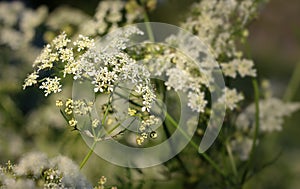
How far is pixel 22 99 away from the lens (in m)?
2.00

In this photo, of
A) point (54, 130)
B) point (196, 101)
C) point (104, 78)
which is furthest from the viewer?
point (54, 130)

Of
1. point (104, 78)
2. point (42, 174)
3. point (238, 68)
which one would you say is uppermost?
point (238, 68)

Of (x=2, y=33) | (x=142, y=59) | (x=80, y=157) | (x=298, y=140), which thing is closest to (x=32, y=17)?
(x=2, y=33)

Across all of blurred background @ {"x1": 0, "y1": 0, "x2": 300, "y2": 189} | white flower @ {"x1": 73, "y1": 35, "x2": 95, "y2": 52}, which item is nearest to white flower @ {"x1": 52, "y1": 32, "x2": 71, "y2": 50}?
white flower @ {"x1": 73, "y1": 35, "x2": 95, "y2": 52}

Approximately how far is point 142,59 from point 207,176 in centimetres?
37

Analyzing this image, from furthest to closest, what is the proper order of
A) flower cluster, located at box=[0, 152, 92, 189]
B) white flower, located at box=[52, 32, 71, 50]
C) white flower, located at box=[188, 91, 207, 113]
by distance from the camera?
white flower, located at box=[188, 91, 207, 113]
white flower, located at box=[52, 32, 71, 50]
flower cluster, located at box=[0, 152, 92, 189]

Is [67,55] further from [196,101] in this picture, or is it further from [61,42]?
[196,101]

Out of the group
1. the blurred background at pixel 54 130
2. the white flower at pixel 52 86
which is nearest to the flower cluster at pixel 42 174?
the white flower at pixel 52 86

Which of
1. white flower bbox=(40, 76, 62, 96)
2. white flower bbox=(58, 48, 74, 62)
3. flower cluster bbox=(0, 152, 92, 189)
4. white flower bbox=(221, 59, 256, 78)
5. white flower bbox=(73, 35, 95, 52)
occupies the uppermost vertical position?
white flower bbox=(221, 59, 256, 78)

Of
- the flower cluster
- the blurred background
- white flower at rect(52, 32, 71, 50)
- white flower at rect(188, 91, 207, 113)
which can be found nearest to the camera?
the flower cluster

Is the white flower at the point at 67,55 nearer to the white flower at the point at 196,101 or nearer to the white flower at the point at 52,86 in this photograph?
the white flower at the point at 52,86

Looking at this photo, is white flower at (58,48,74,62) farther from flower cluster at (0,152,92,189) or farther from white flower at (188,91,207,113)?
white flower at (188,91,207,113)

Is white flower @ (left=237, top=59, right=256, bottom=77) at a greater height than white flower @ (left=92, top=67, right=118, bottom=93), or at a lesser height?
greater

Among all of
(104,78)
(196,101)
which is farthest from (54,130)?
(104,78)
